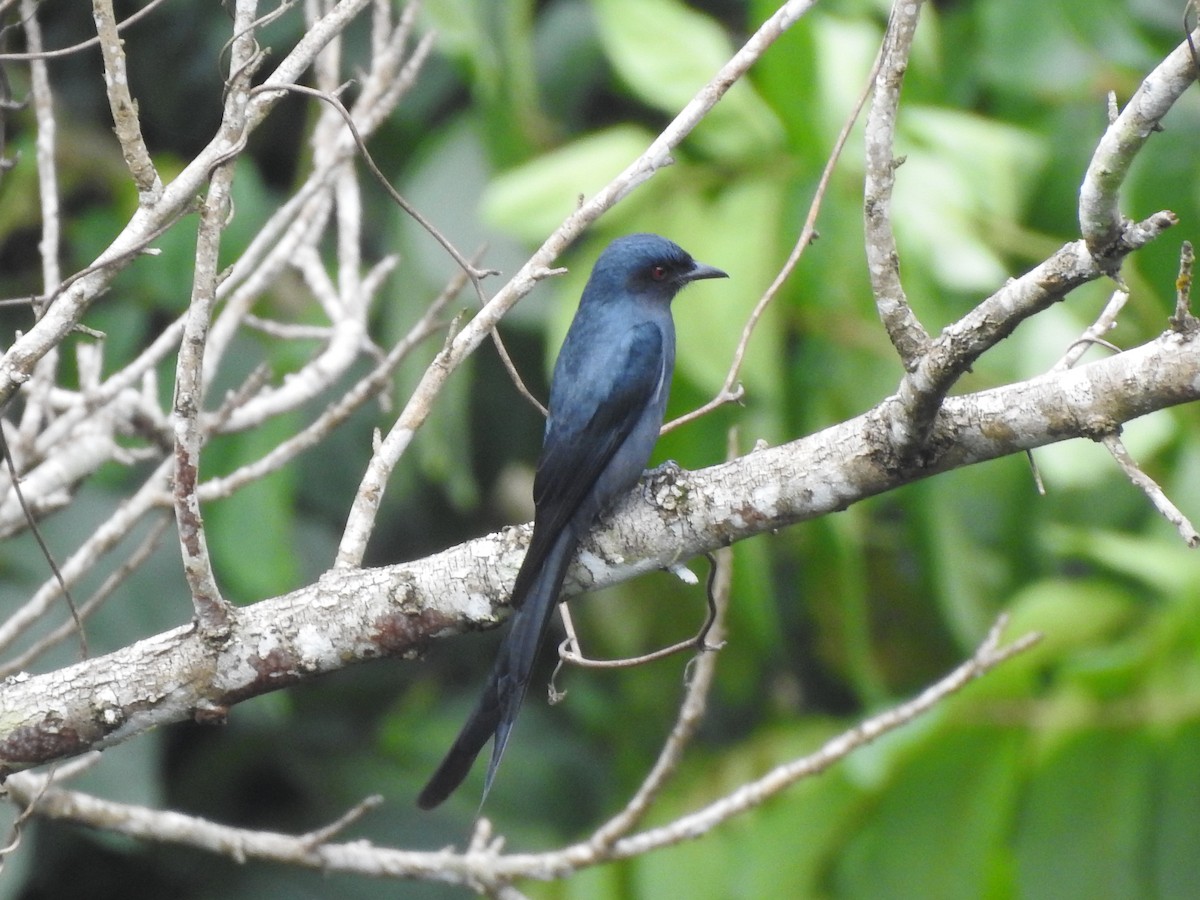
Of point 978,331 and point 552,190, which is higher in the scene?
point 552,190

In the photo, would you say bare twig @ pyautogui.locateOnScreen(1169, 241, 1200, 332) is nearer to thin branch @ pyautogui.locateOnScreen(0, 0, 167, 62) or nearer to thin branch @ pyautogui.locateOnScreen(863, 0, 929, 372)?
thin branch @ pyautogui.locateOnScreen(863, 0, 929, 372)

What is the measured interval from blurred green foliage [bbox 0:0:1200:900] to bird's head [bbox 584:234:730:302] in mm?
580

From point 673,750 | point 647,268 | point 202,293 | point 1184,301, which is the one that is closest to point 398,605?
point 202,293

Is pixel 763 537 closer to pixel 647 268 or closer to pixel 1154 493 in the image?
pixel 647 268

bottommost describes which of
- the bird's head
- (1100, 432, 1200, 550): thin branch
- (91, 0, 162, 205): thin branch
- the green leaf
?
(1100, 432, 1200, 550): thin branch

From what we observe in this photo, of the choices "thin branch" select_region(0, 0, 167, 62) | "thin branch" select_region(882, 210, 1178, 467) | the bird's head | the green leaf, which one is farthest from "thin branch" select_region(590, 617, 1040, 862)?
the green leaf

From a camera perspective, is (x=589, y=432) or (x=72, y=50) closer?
(x=72, y=50)

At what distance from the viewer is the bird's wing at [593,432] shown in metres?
2.69

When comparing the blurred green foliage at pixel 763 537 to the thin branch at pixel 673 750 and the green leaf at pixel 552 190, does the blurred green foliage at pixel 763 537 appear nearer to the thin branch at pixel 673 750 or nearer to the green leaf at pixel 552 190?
the green leaf at pixel 552 190

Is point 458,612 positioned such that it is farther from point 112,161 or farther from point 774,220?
point 112,161

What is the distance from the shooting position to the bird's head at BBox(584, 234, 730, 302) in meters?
3.71

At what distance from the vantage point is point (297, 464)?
5402 mm

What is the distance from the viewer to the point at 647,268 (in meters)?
3.73

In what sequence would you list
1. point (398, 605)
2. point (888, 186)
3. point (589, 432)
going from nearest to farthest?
point (888, 186) → point (398, 605) → point (589, 432)
